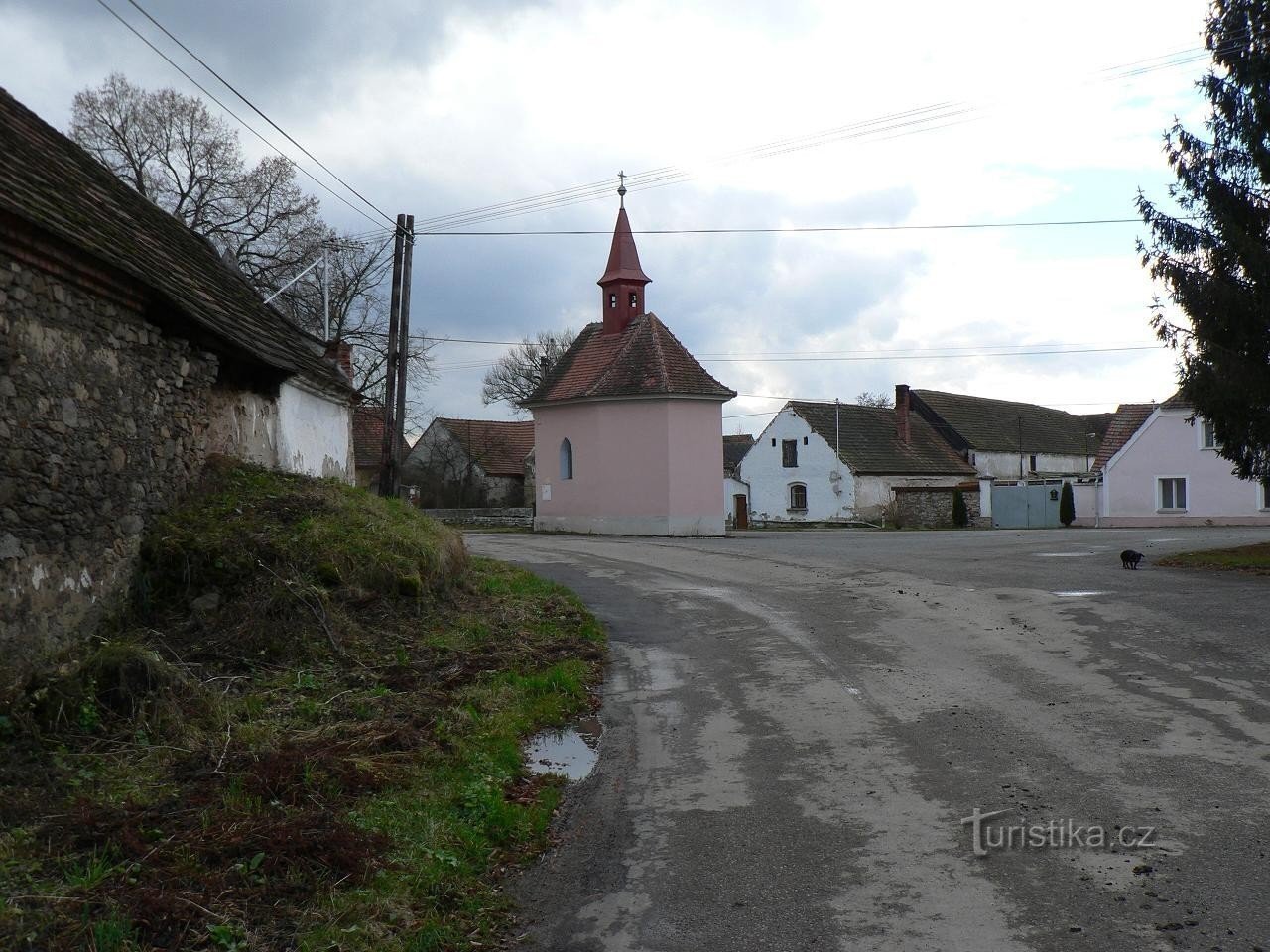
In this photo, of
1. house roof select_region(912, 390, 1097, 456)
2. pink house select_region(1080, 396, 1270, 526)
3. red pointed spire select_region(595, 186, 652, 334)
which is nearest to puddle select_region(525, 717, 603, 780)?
red pointed spire select_region(595, 186, 652, 334)

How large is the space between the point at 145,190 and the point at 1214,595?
32.7 m

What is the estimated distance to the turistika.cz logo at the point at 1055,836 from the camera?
17.0ft

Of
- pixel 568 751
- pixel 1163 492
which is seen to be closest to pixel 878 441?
pixel 1163 492

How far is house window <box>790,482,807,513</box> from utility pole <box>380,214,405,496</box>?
32.3 m

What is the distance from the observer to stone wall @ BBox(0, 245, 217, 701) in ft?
24.8

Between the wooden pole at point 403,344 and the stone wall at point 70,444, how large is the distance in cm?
1117

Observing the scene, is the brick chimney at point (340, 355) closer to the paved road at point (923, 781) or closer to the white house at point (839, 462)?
the paved road at point (923, 781)

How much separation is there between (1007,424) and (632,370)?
112 ft

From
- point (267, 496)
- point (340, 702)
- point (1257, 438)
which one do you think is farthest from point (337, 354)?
point (1257, 438)

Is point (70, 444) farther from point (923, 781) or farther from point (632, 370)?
point (632, 370)

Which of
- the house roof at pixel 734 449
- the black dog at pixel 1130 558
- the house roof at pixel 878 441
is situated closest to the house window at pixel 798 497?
the house roof at pixel 878 441

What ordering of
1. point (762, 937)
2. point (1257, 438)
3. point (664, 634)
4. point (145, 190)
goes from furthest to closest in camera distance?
point (145, 190) → point (1257, 438) → point (664, 634) → point (762, 937)

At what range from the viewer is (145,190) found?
3359 centimetres

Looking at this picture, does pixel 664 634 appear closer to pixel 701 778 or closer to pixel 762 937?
pixel 701 778
